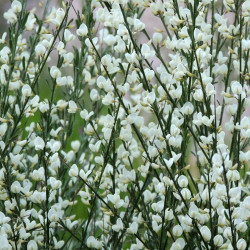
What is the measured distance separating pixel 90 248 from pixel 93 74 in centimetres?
64

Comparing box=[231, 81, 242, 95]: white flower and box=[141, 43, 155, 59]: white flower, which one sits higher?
box=[141, 43, 155, 59]: white flower

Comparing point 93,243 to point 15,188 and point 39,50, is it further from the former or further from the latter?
point 39,50

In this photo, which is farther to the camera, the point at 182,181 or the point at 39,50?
the point at 39,50

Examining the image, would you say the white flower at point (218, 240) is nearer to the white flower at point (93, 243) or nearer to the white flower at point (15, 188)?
the white flower at point (93, 243)

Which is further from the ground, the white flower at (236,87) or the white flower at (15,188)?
the white flower at (236,87)

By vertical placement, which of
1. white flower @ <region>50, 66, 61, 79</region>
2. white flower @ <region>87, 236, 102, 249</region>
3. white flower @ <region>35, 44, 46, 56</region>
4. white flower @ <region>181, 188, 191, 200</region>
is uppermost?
white flower @ <region>35, 44, 46, 56</region>

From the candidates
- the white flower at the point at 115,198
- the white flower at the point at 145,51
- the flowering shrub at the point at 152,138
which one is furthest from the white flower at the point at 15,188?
the white flower at the point at 145,51

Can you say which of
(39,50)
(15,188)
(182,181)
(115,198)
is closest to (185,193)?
(182,181)

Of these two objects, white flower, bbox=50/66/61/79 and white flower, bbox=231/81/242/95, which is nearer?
white flower, bbox=231/81/242/95

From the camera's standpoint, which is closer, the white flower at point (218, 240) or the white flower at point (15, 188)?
the white flower at point (218, 240)

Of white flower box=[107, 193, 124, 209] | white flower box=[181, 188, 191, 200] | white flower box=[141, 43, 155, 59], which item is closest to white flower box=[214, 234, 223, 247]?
white flower box=[181, 188, 191, 200]

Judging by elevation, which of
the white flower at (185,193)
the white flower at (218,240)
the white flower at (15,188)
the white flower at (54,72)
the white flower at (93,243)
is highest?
the white flower at (54,72)

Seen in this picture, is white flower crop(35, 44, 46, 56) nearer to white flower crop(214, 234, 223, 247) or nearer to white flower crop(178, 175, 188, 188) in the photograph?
white flower crop(178, 175, 188, 188)

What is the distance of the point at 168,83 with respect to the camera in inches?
57.7
